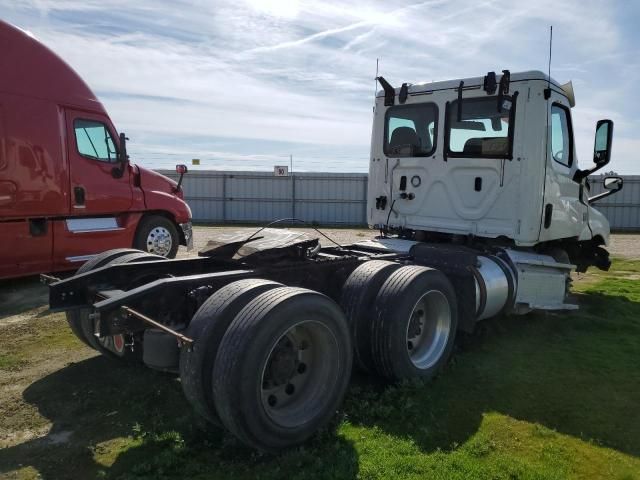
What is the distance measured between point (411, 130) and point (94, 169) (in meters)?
4.93

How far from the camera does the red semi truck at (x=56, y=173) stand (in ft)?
23.9

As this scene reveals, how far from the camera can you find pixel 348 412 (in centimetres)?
369

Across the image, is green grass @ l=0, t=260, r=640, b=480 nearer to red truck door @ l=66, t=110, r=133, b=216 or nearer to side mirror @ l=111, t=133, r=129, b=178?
red truck door @ l=66, t=110, r=133, b=216

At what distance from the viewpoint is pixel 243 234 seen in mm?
4812

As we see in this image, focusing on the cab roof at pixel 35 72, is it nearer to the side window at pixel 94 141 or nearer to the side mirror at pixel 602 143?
the side window at pixel 94 141

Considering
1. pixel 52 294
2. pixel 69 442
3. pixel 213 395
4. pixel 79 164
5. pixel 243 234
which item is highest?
pixel 79 164

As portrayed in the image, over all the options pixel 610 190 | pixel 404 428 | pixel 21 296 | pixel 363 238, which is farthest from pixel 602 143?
pixel 363 238

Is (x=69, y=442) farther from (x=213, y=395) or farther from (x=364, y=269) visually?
(x=364, y=269)

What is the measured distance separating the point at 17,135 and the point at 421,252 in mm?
5606

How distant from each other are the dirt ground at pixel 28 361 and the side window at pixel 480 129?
2.45 meters

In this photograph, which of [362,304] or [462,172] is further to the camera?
[462,172]

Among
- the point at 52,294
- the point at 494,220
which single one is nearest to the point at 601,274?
the point at 494,220

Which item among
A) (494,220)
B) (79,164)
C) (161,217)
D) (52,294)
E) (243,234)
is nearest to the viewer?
(52,294)

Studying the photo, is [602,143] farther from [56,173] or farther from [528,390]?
[56,173]
